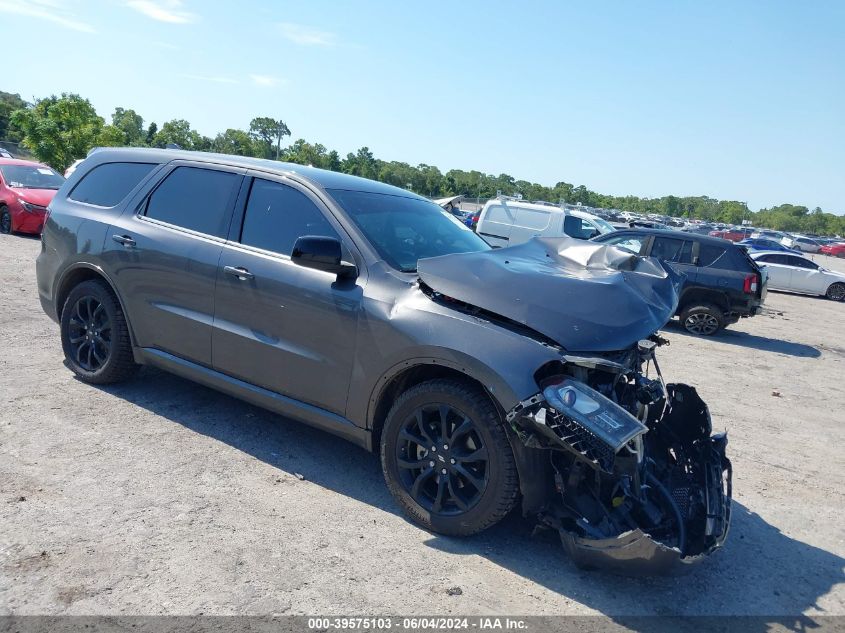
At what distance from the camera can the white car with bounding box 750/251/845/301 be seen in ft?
73.2

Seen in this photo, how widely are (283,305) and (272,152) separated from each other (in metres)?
72.9

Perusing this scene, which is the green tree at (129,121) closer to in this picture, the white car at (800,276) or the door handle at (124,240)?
the white car at (800,276)

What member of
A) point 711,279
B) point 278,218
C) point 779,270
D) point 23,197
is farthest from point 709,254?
point 23,197

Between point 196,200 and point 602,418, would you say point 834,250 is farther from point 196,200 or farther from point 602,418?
point 602,418

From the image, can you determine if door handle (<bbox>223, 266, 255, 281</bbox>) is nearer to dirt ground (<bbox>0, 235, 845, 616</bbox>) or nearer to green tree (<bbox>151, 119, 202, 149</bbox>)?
dirt ground (<bbox>0, 235, 845, 616</bbox>)

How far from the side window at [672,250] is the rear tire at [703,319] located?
0.89 meters

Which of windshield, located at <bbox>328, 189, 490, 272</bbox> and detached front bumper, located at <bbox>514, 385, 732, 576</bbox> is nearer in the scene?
detached front bumper, located at <bbox>514, 385, 732, 576</bbox>

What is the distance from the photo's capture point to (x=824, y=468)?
18.0 ft

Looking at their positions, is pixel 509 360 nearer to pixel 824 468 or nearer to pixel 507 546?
pixel 507 546

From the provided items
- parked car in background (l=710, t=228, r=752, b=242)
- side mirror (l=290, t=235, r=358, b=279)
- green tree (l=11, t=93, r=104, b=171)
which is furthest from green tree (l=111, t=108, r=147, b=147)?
side mirror (l=290, t=235, r=358, b=279)

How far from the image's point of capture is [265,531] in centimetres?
359

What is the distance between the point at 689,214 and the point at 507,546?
15967cm

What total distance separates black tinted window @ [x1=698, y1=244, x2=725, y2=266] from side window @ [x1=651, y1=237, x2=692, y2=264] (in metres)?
0.19

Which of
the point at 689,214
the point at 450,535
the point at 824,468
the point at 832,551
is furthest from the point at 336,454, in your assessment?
the point at 689,214
